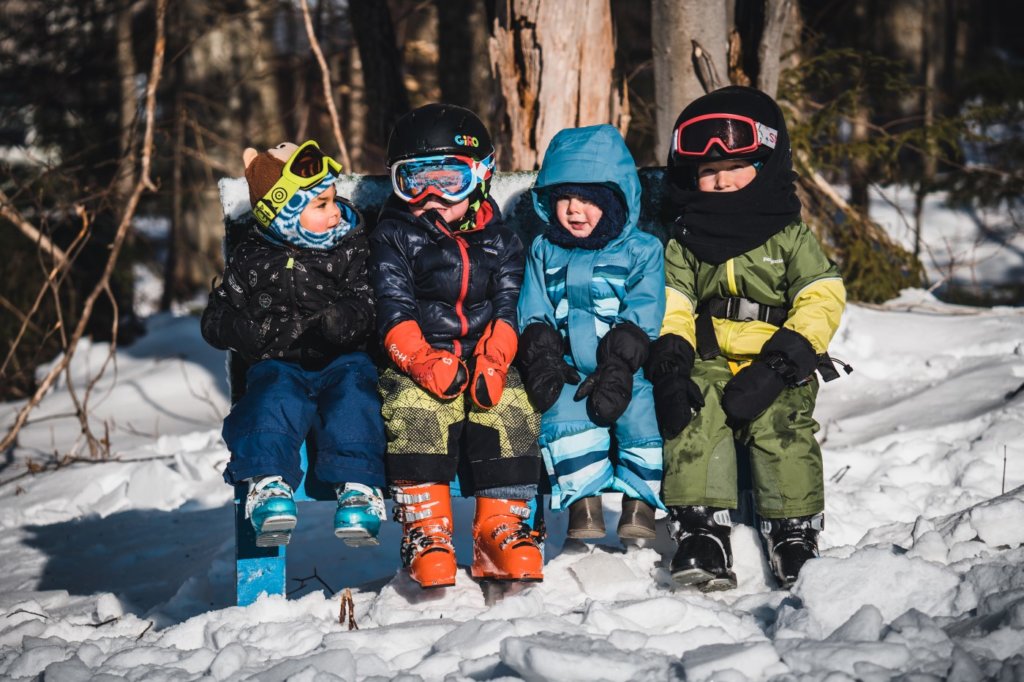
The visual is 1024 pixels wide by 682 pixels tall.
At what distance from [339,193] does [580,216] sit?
3.51ft

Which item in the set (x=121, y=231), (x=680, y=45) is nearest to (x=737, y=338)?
(x=680, y=45)

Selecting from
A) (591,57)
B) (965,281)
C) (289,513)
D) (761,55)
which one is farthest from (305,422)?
(965,281)

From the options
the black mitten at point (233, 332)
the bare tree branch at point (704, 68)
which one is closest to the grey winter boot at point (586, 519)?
the black mitten at point (233, 332)

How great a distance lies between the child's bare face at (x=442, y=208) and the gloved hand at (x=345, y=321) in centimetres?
42

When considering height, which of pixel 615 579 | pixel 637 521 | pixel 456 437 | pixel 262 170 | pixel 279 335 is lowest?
pixel 615 579

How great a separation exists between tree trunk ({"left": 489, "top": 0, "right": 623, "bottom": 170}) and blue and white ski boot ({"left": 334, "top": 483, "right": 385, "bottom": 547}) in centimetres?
232

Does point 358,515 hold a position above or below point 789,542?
above

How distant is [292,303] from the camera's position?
3.62 meters

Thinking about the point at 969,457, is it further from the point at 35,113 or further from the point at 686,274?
the point at 35,113

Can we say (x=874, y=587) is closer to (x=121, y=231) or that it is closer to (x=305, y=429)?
(x=305, y=429)

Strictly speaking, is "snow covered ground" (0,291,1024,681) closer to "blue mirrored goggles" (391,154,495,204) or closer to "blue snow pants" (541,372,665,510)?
"blue snow pants" (541,372,665,510)

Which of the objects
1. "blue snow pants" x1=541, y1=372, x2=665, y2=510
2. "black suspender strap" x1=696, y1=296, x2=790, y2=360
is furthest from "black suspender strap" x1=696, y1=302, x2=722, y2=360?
"blue snow pants" x1=541, y1=372, x2=665, y2=510

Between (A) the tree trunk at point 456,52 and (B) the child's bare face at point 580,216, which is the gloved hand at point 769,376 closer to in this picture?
(B) the child's bare face at point 580,216

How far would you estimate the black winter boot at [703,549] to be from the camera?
10.4ft
